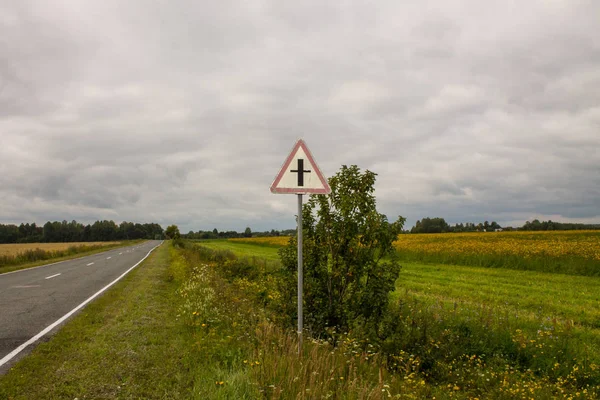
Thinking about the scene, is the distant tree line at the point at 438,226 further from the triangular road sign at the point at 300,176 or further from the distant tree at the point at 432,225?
the triangular road sign at the point at 300,176

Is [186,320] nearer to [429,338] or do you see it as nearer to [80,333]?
[80,333]

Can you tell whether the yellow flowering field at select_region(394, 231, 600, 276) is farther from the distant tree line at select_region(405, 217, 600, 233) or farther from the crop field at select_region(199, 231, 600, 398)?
the distant tree line at select_region(405, 217, 600, 233)

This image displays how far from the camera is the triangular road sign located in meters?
5.41

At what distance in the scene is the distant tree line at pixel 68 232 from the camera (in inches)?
4311

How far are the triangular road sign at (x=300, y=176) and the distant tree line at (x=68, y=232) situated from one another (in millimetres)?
122275

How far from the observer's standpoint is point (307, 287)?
7.19m

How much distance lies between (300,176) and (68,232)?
15256 cm

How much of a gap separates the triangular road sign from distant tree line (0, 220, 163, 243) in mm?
122275

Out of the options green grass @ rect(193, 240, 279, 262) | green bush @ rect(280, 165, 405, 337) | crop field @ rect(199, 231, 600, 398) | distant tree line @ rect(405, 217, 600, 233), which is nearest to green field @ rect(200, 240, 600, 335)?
crop field @ rect(199, 231, 600, 398)

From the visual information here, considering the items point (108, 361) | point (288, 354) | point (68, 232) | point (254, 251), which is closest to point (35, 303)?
point (108, 361)

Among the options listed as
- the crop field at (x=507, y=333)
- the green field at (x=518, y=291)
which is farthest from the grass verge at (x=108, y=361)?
the green field at (x=518, y=291)

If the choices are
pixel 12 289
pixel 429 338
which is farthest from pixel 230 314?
pixel 12 289

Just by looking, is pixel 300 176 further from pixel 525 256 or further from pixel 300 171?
pixel 525 256

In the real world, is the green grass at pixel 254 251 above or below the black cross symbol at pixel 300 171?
below
